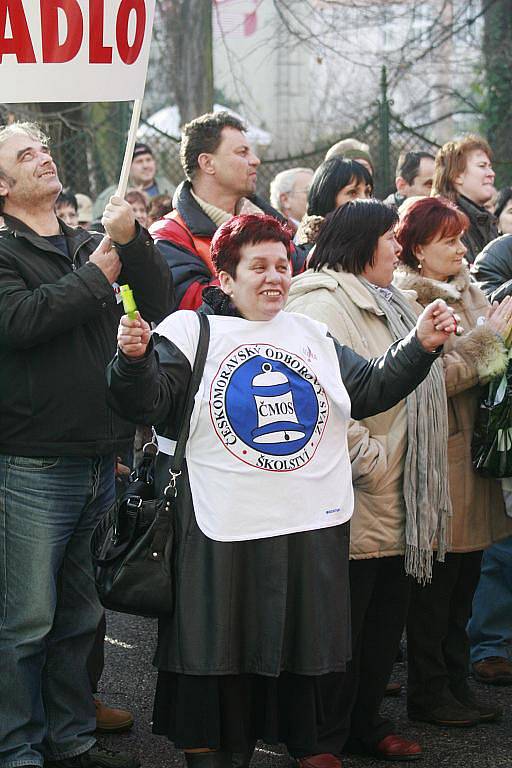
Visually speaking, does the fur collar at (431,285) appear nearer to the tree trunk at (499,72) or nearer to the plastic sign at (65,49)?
the plastic sign at (65,49)

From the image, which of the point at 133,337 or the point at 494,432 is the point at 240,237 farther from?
the point at 494,432

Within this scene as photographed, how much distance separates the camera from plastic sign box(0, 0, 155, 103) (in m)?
3.94

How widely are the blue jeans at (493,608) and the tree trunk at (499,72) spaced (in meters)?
8.57

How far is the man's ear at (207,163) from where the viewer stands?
17.6ft

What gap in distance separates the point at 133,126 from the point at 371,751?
234cm

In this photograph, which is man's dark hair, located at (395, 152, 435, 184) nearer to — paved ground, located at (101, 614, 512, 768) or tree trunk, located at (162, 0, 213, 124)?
paved ground, located at (101, 614, 512, 768)

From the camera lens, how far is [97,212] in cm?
1045

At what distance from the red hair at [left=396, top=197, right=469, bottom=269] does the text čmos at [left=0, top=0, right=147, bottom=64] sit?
148cm

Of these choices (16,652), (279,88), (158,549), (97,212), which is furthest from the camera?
(279,88)

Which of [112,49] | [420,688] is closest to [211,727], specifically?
[420,688]

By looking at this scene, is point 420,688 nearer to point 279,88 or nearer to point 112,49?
point 112,49

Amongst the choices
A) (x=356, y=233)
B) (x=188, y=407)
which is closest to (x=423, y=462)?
(x=356, y=233)

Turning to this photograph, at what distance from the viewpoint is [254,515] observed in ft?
12.4

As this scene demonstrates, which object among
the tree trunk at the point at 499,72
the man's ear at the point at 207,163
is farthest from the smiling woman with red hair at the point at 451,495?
the tree trunk at the point at 499,72
